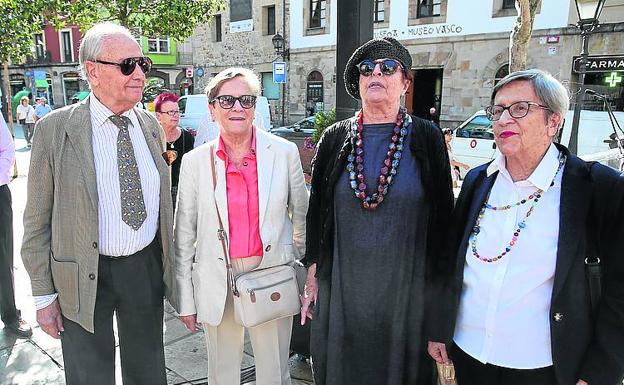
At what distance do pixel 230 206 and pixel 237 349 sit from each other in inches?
30.4

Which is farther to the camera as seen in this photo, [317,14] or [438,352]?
[317,14]

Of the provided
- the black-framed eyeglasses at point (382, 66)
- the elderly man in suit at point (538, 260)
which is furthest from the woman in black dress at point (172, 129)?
the elderly man in suit at point (538, 260)

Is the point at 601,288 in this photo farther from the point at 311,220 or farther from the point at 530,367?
the point at 311,220

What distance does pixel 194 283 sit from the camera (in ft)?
7.53

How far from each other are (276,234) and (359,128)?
0.65 m

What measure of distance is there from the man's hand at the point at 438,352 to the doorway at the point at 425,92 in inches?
746

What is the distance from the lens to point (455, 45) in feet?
60.1

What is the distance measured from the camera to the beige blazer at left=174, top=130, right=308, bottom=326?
2205 millimetres

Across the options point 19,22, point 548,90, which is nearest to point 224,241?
point 548,90

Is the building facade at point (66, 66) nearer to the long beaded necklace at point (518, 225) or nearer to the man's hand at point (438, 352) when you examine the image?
the man's hand at point (438, 352)

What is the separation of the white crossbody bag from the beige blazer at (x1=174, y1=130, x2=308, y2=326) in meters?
0.03

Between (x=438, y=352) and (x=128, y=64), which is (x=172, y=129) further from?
(x=438, y=352)

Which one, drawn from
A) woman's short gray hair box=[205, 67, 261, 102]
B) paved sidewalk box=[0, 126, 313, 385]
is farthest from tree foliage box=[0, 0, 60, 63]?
woman's short gray hair box=[205, 67, 261, 102]

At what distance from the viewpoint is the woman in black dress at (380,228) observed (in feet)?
6.41
